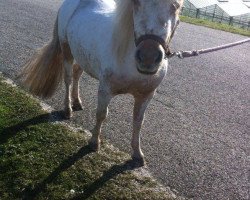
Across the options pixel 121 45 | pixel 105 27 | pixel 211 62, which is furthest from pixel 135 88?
pixel 211 62

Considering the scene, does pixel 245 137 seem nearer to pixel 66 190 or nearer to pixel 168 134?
pixel 168 134

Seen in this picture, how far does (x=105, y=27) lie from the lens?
4020 mm

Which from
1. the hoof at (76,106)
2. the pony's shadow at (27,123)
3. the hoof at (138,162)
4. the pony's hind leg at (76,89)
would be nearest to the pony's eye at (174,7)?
the hoof at (138,162)

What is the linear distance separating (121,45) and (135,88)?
1.52 feet

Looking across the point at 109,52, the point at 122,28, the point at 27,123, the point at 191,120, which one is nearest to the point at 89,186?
the point at 109,52

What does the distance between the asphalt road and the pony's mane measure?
A: 1447 mm

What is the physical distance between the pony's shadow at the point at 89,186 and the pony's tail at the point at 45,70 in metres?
1.26

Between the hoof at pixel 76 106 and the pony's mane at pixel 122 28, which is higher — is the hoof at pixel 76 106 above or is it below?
below

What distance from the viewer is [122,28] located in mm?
3500

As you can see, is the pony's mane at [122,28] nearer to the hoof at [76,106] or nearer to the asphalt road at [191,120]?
the asphalt road at [191,120]

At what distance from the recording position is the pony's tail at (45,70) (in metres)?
5.17

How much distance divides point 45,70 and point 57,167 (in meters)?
1.64

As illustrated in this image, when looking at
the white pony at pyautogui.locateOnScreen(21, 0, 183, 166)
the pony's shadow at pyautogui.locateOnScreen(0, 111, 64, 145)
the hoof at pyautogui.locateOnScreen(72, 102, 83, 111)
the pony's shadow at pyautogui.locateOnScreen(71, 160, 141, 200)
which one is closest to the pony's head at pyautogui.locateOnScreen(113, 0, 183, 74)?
the white pony at pyautogui.locateOnScreen(21, 0, 183, 166)

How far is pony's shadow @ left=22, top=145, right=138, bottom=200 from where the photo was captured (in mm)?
3574
